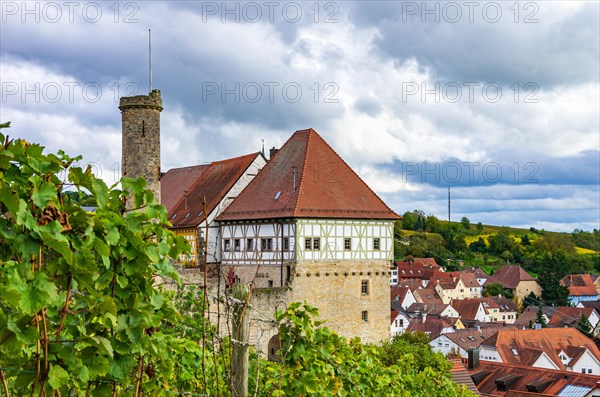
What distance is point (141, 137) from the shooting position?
1110 inches

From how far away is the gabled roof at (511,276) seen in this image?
109 metres

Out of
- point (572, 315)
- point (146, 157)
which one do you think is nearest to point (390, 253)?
point (146, 157)

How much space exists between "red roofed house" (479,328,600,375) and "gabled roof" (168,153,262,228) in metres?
29.9

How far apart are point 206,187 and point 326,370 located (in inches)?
1108

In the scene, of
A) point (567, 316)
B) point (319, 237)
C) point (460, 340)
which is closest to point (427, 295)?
point (567, 316)

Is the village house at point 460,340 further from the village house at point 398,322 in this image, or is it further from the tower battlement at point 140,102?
the tower battlement at point 140,102

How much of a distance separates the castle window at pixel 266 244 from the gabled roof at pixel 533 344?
32199 mm

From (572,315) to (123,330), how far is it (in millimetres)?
88887

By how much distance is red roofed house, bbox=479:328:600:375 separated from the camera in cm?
5505

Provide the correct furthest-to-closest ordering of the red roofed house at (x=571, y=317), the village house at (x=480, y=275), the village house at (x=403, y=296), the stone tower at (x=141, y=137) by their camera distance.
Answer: the village house at (x=480, y=275) < the village house at (x=403, y=296) < the red roofed house at (x=571, y=317) < the stone tower at (x=141, y=137)

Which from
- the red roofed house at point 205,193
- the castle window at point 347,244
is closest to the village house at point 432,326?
the red roofed house at point 205,193

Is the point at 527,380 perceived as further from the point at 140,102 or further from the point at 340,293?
the point at 140,102

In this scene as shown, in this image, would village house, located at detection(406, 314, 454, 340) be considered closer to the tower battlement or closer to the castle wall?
the castle wall

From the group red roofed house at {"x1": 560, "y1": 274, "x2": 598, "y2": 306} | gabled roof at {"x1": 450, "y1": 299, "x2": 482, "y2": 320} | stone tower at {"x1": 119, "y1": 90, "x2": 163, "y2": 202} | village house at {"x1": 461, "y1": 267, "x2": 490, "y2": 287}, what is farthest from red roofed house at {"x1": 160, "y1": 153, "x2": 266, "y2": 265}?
red roofed house at {"x1": 560, "y1": 274, "x2": 598, "y2": 306}
